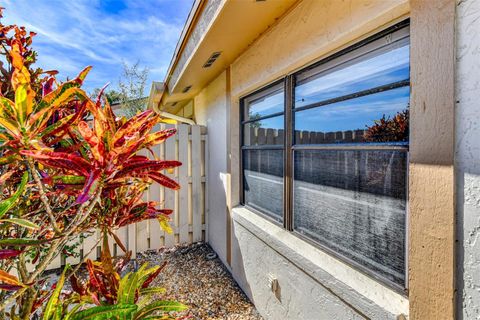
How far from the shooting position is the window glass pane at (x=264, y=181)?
281 centimetres

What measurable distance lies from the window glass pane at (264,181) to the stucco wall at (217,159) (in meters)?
0.65

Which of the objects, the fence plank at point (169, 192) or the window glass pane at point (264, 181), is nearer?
the window glass pane at point (264, 181)

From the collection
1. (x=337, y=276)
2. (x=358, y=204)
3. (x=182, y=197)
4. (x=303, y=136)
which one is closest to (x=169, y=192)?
(x=182, y=197)

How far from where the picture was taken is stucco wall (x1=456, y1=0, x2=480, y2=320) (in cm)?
106

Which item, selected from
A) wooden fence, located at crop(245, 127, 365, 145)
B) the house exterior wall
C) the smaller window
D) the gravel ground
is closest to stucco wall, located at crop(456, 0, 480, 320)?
the house exterior wall

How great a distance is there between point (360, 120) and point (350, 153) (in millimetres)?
234

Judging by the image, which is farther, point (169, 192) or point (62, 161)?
point (169, 192)

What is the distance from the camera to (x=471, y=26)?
42.4 inches

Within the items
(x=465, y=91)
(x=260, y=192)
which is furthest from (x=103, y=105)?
(x=260, y=192)

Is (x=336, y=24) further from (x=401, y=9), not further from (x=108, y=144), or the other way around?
(x=108, y=144)

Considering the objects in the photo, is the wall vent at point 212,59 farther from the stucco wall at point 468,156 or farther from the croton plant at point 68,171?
the stucco wall at point 468,156

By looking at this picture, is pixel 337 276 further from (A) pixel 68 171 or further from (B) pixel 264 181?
(A) pixel 68 171

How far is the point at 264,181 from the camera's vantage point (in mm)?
3146

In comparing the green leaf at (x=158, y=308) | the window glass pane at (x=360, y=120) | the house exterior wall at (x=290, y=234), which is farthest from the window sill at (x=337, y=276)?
the green leaf at (x=158, y=308)
